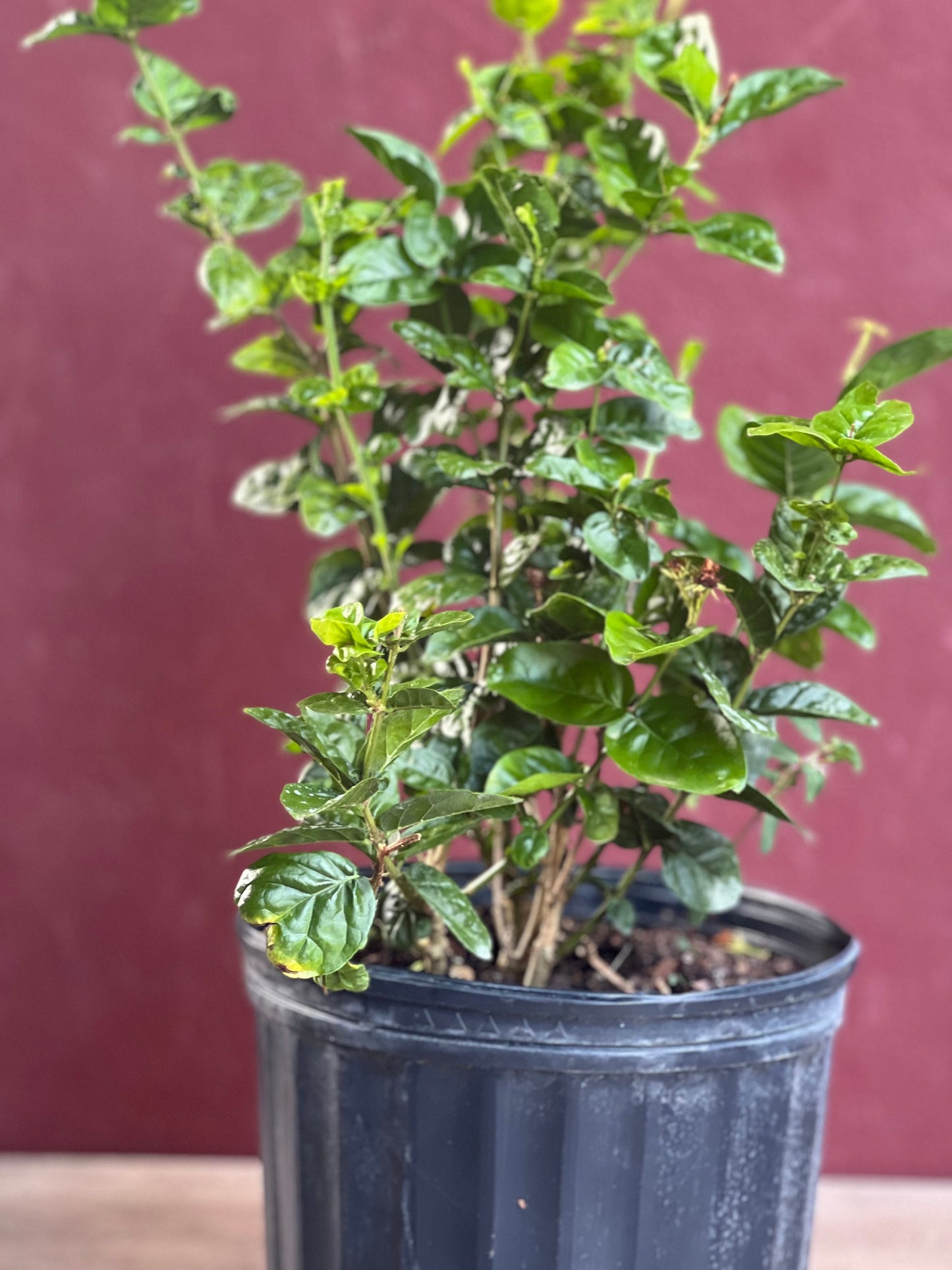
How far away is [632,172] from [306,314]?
0.59 meters

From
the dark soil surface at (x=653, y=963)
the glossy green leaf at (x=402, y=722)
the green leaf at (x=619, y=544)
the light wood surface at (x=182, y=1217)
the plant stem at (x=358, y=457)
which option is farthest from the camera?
the light wood surface at (x=182, y=1217)

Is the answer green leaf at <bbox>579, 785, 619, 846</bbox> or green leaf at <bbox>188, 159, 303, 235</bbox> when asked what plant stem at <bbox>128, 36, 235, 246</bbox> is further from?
green leaf at <bbox>579, 785, 619, 846</bbox>

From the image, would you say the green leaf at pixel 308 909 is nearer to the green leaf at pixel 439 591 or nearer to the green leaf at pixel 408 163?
the green leaf at pixel 439 591

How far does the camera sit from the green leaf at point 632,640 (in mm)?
621

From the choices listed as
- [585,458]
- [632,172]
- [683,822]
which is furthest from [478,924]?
[632,172]

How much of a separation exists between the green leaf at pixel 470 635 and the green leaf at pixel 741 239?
11.0 inches

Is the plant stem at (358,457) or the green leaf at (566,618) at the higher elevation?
the plant stem at (358,457)

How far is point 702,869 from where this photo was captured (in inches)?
31.5

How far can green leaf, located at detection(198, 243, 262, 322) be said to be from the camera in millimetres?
810

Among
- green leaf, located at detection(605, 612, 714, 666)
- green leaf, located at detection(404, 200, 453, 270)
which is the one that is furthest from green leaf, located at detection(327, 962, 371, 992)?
green leaf, located at detection(404, 200, 453, 270)

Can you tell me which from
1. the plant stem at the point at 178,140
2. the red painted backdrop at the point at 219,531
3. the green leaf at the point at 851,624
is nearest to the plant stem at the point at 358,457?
the plant stem at the point at 178,140

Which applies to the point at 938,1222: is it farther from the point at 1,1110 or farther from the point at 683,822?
the point at 1,1110

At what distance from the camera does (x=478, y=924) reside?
0.69 meters

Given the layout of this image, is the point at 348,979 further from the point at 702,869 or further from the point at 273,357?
the point at 273,357
